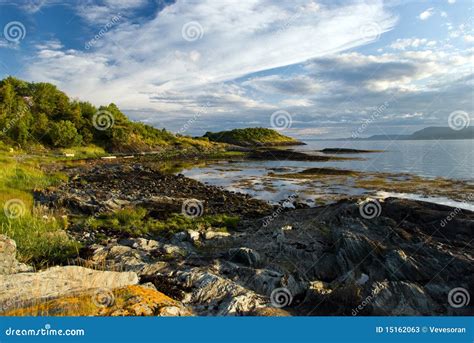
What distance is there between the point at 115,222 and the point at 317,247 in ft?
34.8

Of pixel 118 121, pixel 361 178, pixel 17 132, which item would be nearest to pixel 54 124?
pixel 17 132

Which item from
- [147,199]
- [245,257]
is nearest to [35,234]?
[245,257]

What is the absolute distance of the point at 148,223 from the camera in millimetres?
17781

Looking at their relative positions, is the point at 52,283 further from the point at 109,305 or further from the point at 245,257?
the point at 245,257

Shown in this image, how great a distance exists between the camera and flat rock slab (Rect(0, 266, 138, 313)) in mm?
6653

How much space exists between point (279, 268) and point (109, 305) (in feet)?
22.7

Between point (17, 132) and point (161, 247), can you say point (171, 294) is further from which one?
point (17, 132)

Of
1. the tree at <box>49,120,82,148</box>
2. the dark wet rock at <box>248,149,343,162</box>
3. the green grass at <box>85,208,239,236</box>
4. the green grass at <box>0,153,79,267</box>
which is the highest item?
the tree at <box>49,120,82,148</box>

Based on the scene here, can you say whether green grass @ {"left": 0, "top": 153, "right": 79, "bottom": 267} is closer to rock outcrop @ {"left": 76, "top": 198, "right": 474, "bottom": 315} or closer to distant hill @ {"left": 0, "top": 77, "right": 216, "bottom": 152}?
rock outcrop @ {"left": 76, "top": 198, "right": 474, "bottom": 315}

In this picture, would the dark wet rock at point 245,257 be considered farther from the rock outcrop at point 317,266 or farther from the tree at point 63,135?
the tree at point 63,135

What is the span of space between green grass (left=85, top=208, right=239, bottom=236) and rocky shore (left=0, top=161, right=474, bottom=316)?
2.04 feet

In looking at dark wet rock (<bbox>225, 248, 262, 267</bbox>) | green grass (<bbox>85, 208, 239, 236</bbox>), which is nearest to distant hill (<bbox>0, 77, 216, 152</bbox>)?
green grass (<bbox>85, 208, 239, 236</bbox>)

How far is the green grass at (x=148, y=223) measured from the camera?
653 inches

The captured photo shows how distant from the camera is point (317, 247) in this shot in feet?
46.0
